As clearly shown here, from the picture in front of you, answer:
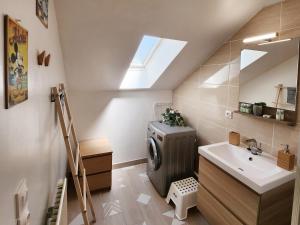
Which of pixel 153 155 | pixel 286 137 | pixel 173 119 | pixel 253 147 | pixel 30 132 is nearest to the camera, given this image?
pixel 30 132

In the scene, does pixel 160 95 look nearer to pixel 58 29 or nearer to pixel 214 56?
pixel 214 56

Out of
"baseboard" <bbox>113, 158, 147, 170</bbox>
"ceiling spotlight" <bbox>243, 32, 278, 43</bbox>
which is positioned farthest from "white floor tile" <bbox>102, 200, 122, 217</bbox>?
"ceiling spotlight" <bbox>243, 32, 278, 43</bbox>

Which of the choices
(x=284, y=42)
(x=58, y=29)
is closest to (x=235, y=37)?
(x=284, y=42)

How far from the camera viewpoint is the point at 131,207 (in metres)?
2.27

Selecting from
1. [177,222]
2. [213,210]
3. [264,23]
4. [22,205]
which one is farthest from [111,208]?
[264,23]

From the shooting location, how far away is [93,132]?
2.91 meters

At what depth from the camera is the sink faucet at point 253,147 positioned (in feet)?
6.03

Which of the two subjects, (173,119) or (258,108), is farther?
(173,119)

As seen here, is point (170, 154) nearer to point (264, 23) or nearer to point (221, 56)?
point (221, 56)

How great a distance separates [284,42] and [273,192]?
1228 millimetres

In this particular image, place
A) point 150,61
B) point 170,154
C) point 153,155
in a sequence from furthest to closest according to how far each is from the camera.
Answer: point 150,61, point 153,155, point 170,154

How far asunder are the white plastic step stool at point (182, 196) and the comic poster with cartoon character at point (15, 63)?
6.15 feet

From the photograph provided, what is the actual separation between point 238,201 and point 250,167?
1.35 feet

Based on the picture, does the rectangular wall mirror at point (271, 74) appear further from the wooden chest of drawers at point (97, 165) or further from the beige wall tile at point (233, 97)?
the wooden chest of drawers at point (97, 165)
